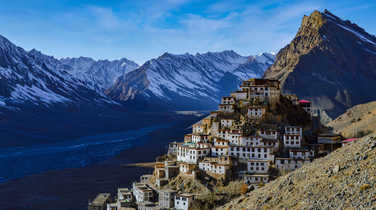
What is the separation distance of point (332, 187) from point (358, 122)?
84.9 meters

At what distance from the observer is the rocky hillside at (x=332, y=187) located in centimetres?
2500

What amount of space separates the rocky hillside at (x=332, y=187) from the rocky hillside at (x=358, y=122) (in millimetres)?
59503

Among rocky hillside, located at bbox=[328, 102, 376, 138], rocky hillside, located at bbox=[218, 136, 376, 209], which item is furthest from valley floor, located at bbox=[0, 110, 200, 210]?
rocky hillside, located at bbox=[218, 136, 376, 209]

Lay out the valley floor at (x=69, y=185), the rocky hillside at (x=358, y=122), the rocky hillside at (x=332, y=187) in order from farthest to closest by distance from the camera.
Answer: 1. the rocky hillside at (x=358, y=122)
2. the valley floor at (x=69, y=185)
3. the rocky hillside at (x=332, y=187)

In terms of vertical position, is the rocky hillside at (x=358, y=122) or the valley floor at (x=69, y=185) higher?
the rocky hillside at (x=358, y=122)

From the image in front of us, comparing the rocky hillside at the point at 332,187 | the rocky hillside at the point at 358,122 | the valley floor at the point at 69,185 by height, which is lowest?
the valley floor at the point at 69,185

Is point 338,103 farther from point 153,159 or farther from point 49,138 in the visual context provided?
point 49,138

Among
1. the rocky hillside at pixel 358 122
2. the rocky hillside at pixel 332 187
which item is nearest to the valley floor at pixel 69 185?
the rocky hillside at pixel 358 122

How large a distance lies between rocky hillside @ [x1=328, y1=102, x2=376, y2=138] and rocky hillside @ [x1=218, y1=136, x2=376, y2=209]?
5950 centimetres

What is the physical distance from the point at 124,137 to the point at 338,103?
310 feet

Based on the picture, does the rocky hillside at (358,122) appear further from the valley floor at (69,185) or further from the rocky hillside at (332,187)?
the rocky hillside at (332,187)

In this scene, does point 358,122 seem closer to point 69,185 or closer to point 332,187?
point 69,185

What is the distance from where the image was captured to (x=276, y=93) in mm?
67438

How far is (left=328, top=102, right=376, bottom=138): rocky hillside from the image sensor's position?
91.7m
